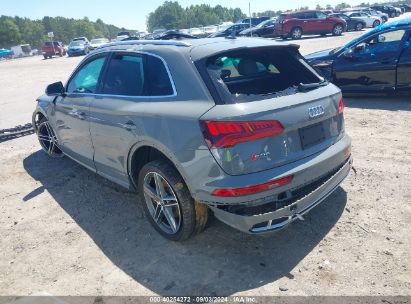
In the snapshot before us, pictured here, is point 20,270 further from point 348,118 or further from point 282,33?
point 282,33

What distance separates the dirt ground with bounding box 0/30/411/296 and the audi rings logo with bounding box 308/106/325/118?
3.66ft

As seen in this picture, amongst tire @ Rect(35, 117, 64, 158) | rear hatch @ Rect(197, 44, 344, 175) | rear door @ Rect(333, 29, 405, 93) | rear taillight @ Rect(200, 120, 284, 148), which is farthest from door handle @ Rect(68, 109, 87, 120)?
rear door @ Rect(333, 29, 405, 93)

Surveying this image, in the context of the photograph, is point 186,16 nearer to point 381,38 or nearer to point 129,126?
point 381,38

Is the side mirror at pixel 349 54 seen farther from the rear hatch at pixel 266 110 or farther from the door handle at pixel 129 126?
the door handle at pixel 129 126

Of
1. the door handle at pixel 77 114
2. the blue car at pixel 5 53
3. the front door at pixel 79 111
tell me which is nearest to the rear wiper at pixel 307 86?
the front door at pixel 79 111

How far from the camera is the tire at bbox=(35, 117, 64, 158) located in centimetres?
585

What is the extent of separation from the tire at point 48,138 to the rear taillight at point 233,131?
362 cm

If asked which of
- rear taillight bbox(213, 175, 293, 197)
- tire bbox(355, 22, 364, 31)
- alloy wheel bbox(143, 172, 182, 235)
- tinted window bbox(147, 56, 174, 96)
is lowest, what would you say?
alloy wheel bbox(143, 172, 182, 235)

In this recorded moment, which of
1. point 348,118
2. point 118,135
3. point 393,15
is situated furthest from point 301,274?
point 393,15

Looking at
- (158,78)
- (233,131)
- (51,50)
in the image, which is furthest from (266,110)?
(51,50)

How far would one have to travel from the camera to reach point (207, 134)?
2.90m

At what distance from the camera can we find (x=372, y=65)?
7836 mm

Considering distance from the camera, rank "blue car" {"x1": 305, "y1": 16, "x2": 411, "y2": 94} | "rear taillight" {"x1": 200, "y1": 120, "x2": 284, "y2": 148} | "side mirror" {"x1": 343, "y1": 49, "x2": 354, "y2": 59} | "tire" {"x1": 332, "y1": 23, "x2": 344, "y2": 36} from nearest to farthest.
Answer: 1. "rear taillight" {"x1": 200, "y1": 120, "x2": 284, "y2": 148}
2. "blue car" {"x1": 305, "y1": 16, "x2": 411, "y2": 94}
3. "side mirror" {"x1": 343, "y1": 49, "x2": 354, "y2": 59}
4. "tire" {"x1": 332, "y1": 23, "x2": 344, "y2": 36}

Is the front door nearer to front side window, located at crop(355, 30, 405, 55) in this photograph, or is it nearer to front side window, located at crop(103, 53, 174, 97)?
front side window, located at crop(103, 53, 174, 97)
